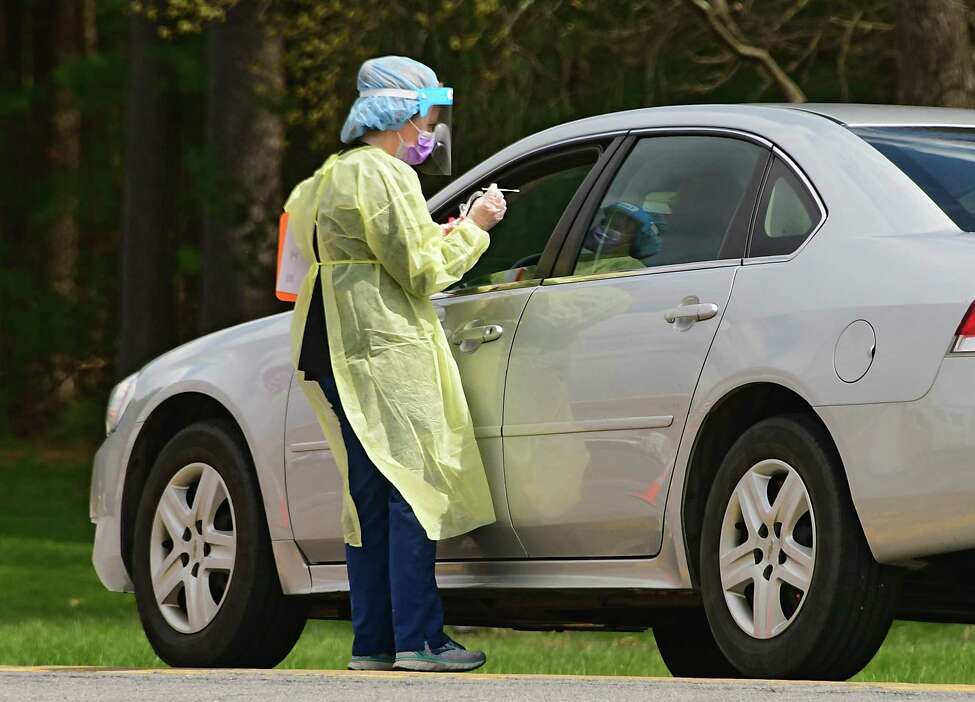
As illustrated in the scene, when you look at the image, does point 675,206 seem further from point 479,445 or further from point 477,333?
point 479,445

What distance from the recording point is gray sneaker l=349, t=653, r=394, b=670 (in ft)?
21.5

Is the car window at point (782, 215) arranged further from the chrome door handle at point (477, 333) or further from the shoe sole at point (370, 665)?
the shoe sole at point (370, 665)

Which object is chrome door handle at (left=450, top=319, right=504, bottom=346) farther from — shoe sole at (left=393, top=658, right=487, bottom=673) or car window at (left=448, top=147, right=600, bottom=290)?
shoe sole at (left=393, top=658, right=487, bottom=673)

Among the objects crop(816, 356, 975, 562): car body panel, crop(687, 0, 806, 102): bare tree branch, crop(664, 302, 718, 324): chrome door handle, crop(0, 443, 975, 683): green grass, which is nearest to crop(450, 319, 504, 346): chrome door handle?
crop(664, 302, 718, 324): chrome door handle

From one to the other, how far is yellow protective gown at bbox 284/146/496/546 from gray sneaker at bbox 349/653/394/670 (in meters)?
0.51

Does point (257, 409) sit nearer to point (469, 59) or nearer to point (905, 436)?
point (905, 436)

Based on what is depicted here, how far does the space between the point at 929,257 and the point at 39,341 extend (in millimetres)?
22935

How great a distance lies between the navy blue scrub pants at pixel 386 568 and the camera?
20.7 feet

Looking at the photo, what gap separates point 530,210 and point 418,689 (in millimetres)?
2181

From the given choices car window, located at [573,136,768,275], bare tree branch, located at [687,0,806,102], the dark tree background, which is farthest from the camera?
the dark tree background

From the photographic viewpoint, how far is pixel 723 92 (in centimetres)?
1560

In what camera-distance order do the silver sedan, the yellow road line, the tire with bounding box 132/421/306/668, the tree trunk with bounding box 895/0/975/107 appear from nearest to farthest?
1. the yellow road line
2. the silver sedan
3. the tire with bounding box 132/421/306/668
4. the tree trunk with bounding box 895/0/975/107

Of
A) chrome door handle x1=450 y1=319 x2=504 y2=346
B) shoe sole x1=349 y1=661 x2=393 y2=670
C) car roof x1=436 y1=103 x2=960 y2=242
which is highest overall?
car roof x1=436 y1=103 x2=960 y2=242

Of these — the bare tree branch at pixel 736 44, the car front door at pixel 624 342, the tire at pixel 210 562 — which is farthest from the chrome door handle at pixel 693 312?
the bare tree branch at pixel 736 44
